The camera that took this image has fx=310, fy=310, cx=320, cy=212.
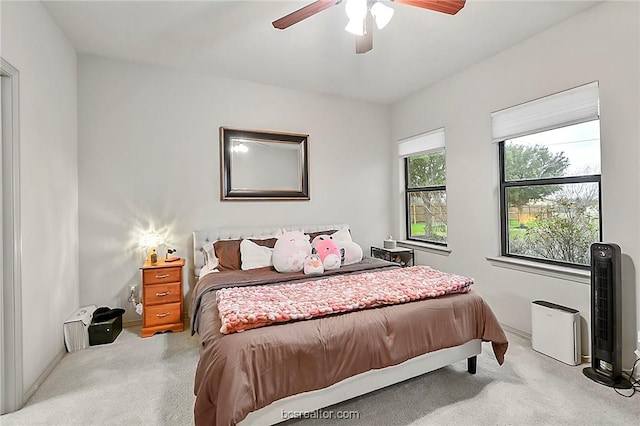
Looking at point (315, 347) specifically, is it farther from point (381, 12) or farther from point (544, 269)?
point (544, 269)

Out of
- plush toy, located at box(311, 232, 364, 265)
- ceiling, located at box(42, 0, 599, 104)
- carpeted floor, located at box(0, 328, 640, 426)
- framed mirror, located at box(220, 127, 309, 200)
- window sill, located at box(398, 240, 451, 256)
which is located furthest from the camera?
window sill, located at box(398, 240, 451, 256)

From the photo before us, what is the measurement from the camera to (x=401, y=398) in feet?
6.83

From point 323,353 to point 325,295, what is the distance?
504 millimetres

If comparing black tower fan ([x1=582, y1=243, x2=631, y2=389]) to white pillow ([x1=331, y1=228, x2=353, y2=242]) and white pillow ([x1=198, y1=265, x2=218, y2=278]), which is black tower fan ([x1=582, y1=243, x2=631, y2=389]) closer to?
white pillow ([x1=331, y1=228, x2=353, y2=242])

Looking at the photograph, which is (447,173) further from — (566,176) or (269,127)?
(269,127)

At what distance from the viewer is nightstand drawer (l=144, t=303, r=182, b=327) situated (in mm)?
3127

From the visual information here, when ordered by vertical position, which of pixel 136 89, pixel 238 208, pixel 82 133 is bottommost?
pixel 238 208

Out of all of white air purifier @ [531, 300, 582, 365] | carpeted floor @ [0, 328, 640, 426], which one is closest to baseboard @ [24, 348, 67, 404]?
carpeted floor @ [0, 328, 640, 426]

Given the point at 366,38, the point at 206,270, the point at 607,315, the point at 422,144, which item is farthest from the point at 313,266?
the point at 422,144

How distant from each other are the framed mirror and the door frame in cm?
192

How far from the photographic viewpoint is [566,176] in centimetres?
277

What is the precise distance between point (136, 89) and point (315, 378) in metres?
3.45

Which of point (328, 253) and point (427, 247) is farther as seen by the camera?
point (427, 247)

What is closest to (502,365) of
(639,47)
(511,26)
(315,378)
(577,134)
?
(315,378)
